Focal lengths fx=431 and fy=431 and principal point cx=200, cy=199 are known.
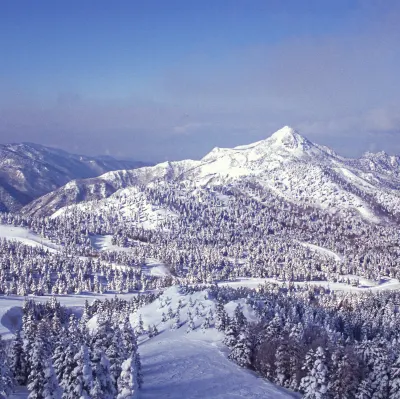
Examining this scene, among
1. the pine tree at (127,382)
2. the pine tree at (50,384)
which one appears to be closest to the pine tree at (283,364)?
the pine tree at (127,382)

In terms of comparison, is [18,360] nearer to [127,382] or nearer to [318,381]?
[127,382]

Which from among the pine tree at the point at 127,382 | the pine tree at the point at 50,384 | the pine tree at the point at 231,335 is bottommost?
the pine tree at the point at 231,335

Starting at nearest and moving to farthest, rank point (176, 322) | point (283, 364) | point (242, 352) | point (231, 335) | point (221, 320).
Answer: point (283, 364) < point (242, 352) < point (231, 335) < point (221, 320) < point (176, 322)

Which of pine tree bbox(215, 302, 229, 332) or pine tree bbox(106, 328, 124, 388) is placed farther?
pine tree bbox(215, 302, 229, 332)

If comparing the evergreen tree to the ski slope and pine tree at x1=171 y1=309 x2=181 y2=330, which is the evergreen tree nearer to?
the ski slope

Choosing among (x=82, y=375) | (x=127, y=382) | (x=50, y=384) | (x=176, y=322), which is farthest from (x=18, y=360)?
(x=176, y=322)

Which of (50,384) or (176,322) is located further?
(176,322)

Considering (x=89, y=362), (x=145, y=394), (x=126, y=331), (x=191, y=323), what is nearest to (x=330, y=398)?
(x=145, y=394)

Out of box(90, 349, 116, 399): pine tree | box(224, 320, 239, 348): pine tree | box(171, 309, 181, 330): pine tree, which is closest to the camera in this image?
box(90, 349, 116, 399): pine tree

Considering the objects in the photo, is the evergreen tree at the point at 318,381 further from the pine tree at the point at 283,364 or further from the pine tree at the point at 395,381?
the pine tree at the point at 283,364

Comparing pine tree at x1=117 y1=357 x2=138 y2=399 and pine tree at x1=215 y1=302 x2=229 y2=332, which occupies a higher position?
pine tree at x1=117 y1=357 x2=138 y2=399

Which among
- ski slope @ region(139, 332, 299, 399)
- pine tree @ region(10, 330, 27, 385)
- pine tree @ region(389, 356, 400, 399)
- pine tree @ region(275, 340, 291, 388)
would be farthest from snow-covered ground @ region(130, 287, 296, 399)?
pine tree @ region(10, 330, 27, 385)

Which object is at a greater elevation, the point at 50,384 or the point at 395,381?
the point at 50,384

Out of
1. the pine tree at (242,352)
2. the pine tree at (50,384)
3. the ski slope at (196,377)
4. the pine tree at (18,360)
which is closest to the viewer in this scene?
the pine tree at (50,384)
